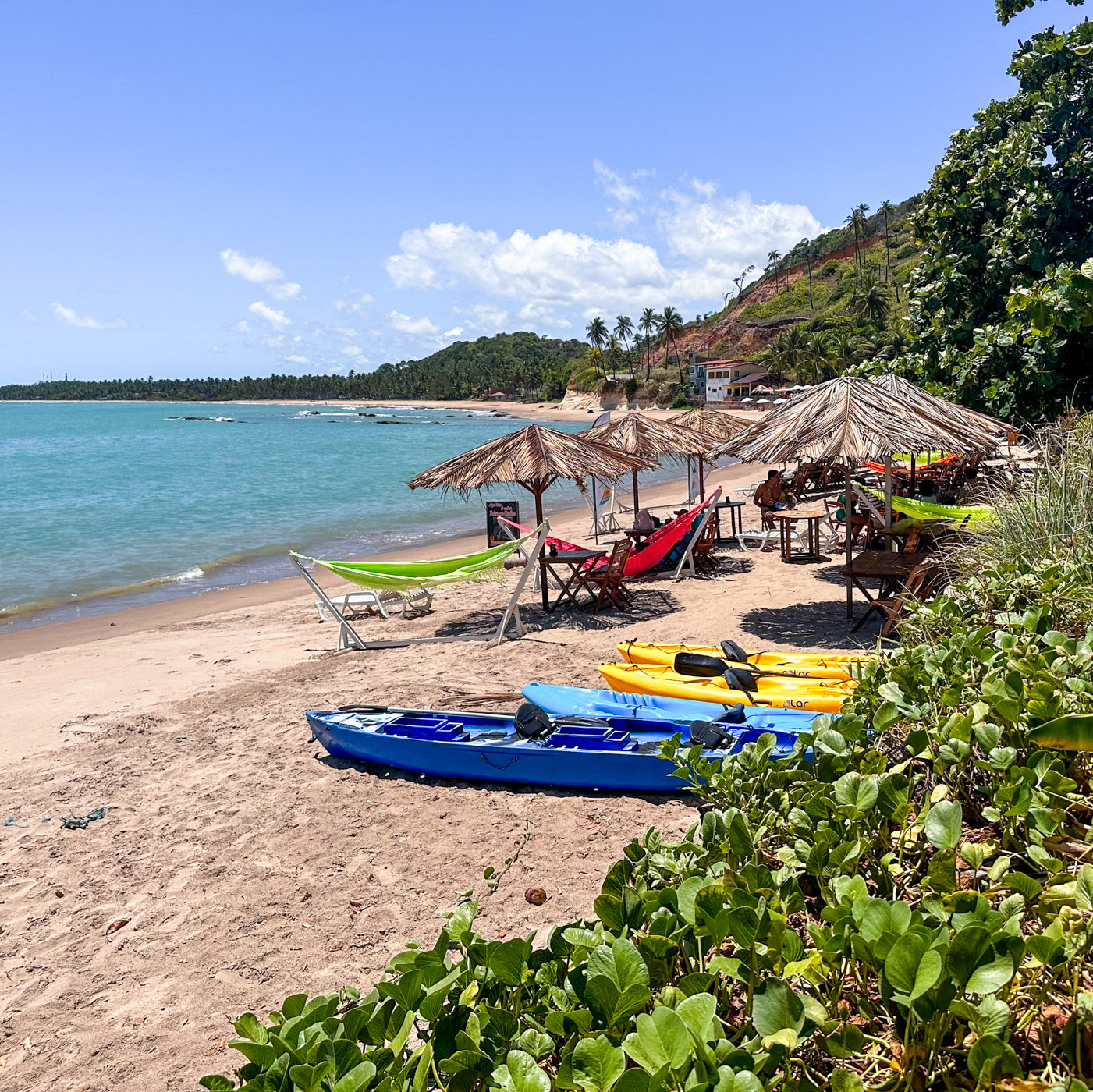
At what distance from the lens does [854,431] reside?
7.23 meters

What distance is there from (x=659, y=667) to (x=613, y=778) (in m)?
1.36

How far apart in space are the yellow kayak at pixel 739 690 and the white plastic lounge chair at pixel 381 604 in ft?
14.7

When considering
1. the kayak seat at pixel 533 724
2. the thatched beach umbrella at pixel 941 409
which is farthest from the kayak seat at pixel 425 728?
the thatched beach umbrella at pixel 941 409

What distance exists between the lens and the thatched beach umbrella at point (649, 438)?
11672 millimetres

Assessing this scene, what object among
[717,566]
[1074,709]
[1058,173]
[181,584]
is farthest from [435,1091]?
[181,584]

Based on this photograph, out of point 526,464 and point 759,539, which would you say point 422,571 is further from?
point 759,539

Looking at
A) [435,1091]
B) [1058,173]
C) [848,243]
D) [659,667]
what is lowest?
[659,667]

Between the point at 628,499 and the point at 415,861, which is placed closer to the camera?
the point at 415,861

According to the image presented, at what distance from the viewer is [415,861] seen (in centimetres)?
422

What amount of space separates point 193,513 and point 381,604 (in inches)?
709

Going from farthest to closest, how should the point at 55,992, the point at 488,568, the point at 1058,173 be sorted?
1. the point at 1058,173
2. the point at 488,568
3. the point at 55,992

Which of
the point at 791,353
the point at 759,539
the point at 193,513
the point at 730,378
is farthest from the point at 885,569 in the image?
the point at 730,378

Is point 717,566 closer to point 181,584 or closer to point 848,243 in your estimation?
point 181,584

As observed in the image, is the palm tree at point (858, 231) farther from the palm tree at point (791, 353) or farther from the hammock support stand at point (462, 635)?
the hammock support stand at point (462, 635)
